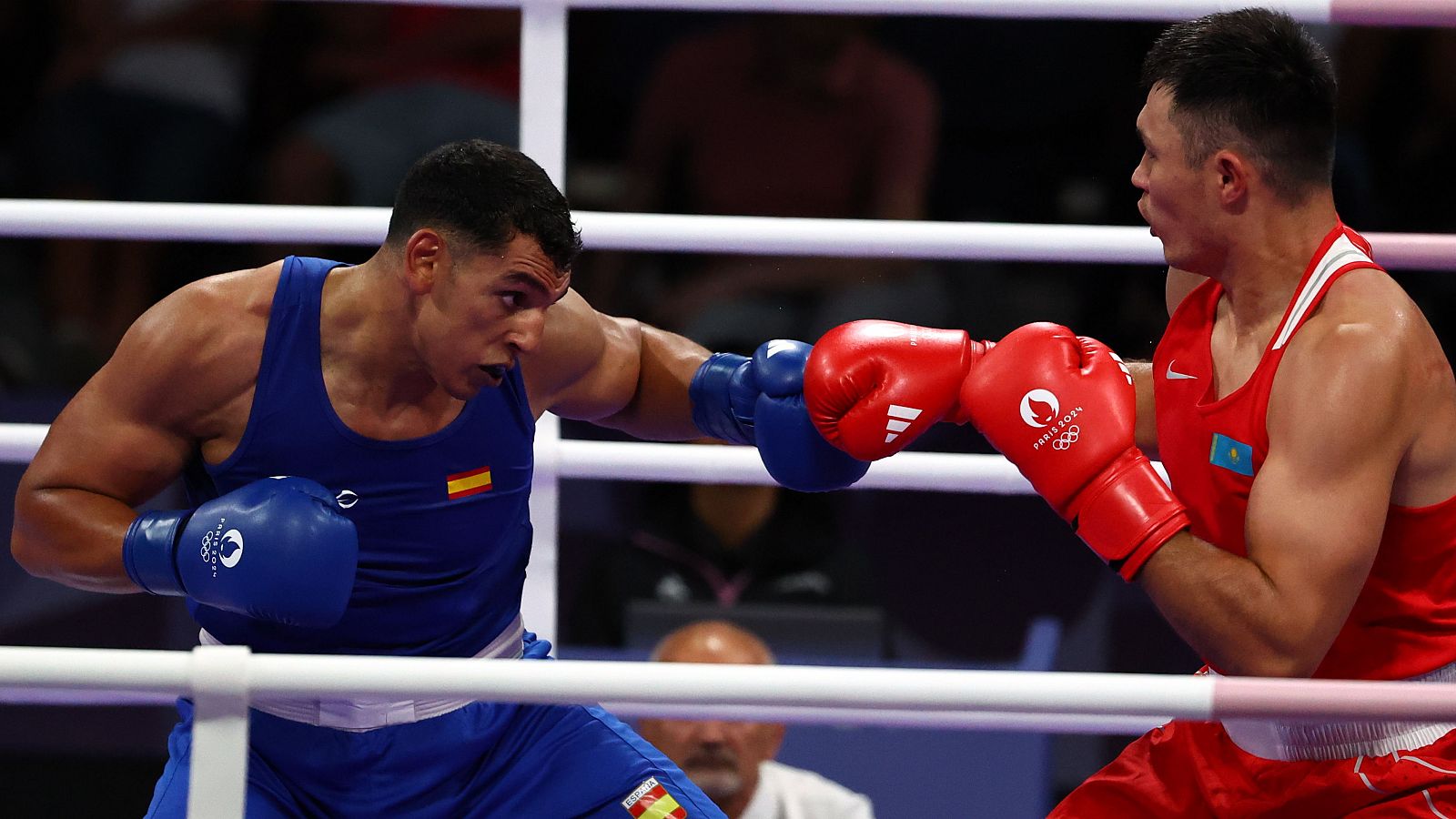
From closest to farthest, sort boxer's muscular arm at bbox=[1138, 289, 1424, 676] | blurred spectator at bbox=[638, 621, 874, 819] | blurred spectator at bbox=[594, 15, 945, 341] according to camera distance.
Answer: boxer's muscular arm at bbox=[1138, 289, 1424, 676] → blurred spectator at bbox=[638, 621, 874, 819] → blurred spectator at bbox=[594, 15, 945, 341]

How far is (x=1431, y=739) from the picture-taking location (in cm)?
176

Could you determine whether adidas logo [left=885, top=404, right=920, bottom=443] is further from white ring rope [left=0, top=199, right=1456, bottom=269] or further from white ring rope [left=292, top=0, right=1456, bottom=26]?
white ring rope [left=292, top=0, right=1456, bottom=26]

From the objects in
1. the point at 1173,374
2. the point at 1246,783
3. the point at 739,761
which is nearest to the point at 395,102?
the point at 739,761

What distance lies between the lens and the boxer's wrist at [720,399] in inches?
84.4

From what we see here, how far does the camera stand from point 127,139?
4328 mm

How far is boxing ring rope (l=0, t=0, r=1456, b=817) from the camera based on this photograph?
1.37 m

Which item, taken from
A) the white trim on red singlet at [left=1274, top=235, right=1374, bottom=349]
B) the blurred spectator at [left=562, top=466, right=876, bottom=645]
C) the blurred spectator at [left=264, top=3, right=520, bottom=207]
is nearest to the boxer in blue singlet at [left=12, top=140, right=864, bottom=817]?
the white trim on red singlet at [left=1274, top=235, right=1374, bottom=349]

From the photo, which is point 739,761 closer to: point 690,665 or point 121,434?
point 121,434

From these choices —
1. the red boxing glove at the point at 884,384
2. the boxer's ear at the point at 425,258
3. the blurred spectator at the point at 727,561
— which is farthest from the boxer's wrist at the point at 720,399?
the blurred spectator at the point at 727,561

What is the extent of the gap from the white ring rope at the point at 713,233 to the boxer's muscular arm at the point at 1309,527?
0.51m

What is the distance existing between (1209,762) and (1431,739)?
0.25 metres

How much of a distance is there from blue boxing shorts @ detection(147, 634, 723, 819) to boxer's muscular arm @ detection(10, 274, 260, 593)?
0.28 meters

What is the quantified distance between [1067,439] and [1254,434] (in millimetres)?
207

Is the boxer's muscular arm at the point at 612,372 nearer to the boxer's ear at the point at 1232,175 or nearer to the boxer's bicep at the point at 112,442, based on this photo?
the boxer's bicep at the point at 112,442
